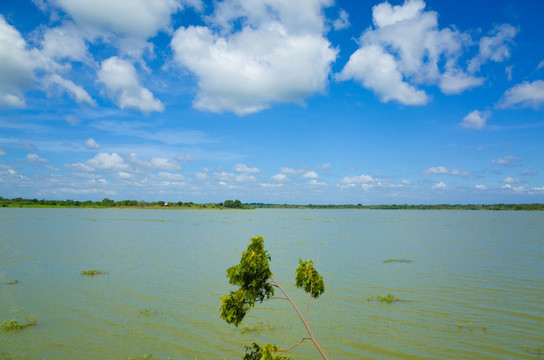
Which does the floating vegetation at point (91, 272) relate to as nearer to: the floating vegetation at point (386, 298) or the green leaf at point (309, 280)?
the floating vegetation at point (386, 298)

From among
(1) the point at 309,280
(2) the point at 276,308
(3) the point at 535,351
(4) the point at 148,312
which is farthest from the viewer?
(2) the point at 276,308

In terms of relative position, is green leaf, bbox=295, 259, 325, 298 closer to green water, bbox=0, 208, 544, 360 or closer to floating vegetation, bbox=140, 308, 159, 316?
green water, bbox=0, 208, 544, 360

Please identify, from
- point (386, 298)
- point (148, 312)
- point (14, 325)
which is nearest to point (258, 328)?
point (148, 312)

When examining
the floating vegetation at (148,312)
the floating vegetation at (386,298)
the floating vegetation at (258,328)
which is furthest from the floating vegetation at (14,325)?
the floating vegetation at (386,298)

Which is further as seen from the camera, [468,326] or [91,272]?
[91,272]

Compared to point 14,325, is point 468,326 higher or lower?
lower

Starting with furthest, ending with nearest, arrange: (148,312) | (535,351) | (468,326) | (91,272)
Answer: (91,272) → (148,312) → (468,326) → (535,351)

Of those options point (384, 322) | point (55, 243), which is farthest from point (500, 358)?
point (55, 243)

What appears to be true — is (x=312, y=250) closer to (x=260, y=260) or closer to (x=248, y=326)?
(x=248, y=326)

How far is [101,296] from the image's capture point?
59.5 ft

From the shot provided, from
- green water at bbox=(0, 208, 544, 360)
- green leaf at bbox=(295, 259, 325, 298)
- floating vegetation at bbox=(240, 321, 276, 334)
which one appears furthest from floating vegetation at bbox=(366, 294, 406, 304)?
green leaf at bbox=(295, 259, 325, 298)

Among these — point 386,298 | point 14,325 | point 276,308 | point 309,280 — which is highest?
point 309,280

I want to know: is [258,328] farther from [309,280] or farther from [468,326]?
[468,326]

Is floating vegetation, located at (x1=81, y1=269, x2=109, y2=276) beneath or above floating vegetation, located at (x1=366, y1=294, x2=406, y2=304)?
above
